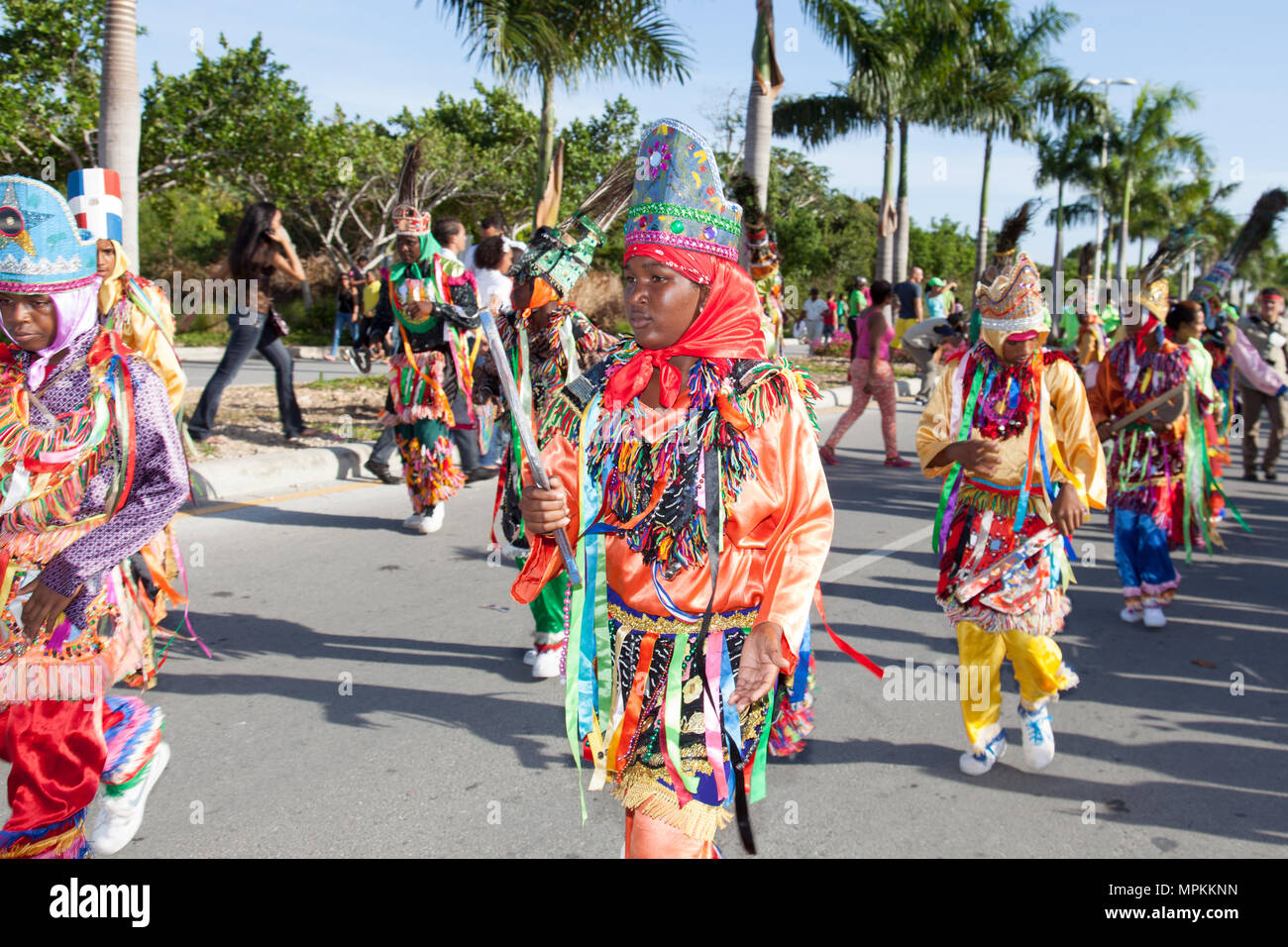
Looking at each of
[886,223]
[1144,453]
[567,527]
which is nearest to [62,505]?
[567,527]

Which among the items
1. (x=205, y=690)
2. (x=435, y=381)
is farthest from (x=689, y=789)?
(x=435, y=381)

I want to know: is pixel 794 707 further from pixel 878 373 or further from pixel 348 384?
pixel 348 384

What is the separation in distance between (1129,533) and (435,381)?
4.78 m

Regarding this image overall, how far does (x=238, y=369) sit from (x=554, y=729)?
6.72m

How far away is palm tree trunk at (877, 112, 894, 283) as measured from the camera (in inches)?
927

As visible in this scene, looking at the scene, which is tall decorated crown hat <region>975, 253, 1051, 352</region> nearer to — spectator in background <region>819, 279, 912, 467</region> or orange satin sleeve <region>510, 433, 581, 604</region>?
orange satin sleeve <region>510, 433, 581, 604</region>

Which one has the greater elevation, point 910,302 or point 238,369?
point 910,302

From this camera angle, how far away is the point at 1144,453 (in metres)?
6.23

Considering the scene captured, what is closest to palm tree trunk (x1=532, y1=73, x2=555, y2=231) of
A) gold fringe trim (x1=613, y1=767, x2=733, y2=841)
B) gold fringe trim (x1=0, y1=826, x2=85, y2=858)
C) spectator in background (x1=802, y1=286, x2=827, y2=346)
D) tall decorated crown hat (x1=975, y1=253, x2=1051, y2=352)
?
tall decorated crown hat (x1=975, y1=253, x2=1051, y2=352)

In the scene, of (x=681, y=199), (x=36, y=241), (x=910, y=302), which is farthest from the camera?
(x=910, y=302)

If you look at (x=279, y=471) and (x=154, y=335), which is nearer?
(x=154, y=335)

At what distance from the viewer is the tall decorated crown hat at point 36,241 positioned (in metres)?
2.71

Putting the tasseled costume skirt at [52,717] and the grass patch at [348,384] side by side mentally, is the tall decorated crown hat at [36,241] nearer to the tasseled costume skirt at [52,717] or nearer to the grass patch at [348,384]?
the tasseled costume skirt at [52,717]

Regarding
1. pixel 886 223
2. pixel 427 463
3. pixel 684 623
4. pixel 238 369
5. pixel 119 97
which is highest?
pixel 886 223
